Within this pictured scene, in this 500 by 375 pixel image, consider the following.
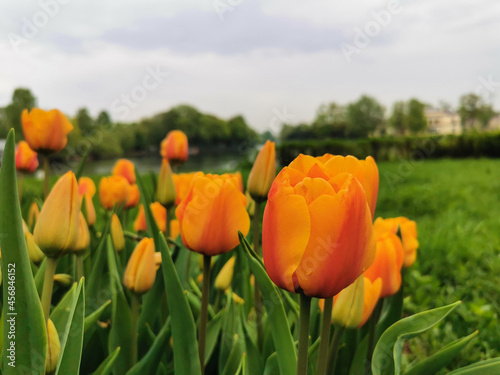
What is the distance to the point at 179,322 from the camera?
1008mm

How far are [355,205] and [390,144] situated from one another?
53.4 ft

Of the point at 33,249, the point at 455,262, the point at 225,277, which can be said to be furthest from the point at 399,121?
the point at 33,249

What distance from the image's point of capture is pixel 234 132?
10.4 meters

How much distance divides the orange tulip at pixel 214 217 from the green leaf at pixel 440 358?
22.2 inches

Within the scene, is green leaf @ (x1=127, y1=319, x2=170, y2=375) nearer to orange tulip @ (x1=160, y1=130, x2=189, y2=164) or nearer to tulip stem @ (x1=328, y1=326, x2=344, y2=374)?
tulip stem @ (x1=328, y1=326, x2=344, y2=374)

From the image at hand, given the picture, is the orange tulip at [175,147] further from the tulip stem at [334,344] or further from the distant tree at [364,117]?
the distant tree at [364,117]

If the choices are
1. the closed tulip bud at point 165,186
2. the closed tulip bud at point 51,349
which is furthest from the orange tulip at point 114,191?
the closed tulip bud at point 51,349

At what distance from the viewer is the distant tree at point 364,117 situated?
773 inches

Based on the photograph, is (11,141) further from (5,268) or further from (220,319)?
(220,319)

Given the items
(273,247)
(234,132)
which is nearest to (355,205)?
(273,247)

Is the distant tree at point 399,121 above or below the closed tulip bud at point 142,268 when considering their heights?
above

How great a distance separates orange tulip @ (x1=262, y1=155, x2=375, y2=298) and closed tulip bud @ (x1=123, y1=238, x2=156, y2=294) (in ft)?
1.88

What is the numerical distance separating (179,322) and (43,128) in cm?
124

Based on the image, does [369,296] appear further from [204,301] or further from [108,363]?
[108,363]
